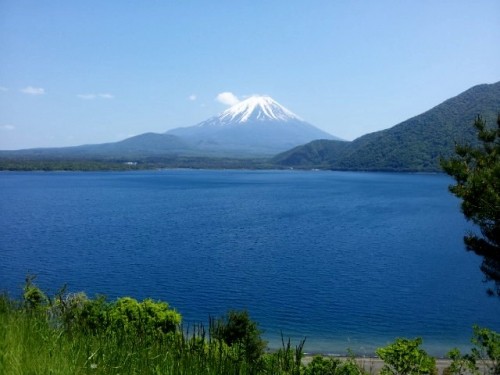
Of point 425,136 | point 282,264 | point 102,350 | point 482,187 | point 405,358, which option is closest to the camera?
point 102,350

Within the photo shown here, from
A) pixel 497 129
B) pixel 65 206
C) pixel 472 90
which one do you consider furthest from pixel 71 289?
pixel 472 90

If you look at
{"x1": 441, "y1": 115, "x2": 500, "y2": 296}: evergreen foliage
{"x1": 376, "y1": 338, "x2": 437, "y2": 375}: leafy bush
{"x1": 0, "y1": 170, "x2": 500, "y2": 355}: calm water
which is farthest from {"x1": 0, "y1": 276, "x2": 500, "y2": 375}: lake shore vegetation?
{"x1": 0, "y1": 170, "x2": 500, "y2": 355}: calm water

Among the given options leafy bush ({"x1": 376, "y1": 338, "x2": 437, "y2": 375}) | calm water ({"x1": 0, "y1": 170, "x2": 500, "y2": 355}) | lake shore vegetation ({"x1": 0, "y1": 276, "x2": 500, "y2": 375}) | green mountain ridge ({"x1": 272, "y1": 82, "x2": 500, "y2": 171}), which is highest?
green mountain ridge ({"x1": 272, "y1": 82, "x2": 500, "y2": 171})

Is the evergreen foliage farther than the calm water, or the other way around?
the calm water

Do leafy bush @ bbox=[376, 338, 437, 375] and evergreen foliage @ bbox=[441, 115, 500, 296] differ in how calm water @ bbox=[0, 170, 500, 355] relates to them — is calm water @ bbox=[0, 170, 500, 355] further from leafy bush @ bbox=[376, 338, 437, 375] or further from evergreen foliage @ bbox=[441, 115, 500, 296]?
evergreen foliage @ bbox=[441, 115, 500, 296]

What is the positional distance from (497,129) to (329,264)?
28.5 metres

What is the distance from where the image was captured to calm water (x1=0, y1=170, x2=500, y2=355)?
25.8m

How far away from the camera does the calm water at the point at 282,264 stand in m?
25.8

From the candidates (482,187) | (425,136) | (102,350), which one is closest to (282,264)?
(482,187)

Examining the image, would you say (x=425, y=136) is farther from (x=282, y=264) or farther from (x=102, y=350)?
(x=102, y=350)

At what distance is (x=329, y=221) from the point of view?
5709 centimetres

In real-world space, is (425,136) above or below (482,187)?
above

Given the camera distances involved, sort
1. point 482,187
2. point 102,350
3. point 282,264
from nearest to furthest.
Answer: point 102,350 → point 482,187 → point 282,264

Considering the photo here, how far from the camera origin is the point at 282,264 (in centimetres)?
3688
